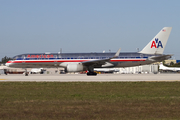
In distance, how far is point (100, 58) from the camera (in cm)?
4284

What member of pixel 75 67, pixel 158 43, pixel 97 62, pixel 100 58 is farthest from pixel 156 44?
pixel 75 67

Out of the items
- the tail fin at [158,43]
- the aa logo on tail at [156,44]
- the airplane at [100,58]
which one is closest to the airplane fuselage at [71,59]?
the airplane at [100,58]

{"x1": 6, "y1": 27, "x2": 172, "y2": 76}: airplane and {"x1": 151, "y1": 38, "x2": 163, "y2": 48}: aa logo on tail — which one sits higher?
{"x1": 151, "y1": 38, "x2": 163, "y2": 48}: aa logo on tail

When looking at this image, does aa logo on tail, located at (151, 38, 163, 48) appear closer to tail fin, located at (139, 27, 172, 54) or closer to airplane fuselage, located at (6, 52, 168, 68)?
tail fin, located at (139, 27, 172, 54)

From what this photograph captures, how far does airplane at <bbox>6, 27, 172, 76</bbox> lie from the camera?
4181 cm

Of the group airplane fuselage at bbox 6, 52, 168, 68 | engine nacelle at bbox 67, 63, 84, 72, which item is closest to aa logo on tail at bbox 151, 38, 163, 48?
airplane fuselage at bbox 6, 52, 168, 68

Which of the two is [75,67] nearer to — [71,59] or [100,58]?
[71,59]

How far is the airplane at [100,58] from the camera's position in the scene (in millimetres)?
41812

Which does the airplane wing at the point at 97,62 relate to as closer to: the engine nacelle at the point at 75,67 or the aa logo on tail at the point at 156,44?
the engine nacelle at the point at 75,67

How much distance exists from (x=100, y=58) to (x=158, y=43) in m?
10.1

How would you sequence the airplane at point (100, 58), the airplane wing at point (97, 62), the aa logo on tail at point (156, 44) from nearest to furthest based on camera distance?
the airplane wing at point (97, 62) < the airplane at point (100, 58) < the aa logo on tail at point (156, 44)
